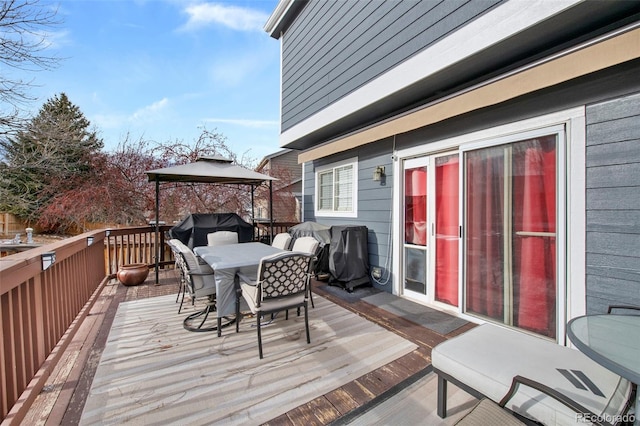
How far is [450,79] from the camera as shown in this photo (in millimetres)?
3234

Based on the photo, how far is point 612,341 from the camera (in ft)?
4.51

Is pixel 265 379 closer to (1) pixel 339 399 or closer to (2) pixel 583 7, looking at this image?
(1) pixel 339 399

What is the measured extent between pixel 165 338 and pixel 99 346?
0.58m

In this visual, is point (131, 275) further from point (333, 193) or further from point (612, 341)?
point (612, 341)

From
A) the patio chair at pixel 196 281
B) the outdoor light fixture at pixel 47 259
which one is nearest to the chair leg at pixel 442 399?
the patio chair at pixel 196 281

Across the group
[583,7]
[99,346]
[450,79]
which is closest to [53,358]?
[99,346]

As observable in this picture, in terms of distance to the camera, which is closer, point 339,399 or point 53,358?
point 339,399

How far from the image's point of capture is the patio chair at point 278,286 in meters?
2.53

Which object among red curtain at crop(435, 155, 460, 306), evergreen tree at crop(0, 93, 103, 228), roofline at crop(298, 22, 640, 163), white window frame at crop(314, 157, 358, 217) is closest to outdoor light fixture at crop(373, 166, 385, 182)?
white window frame at crop(314, 157, 358, 217)

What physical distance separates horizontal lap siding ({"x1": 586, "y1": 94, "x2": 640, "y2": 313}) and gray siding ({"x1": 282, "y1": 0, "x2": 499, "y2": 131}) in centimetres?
143

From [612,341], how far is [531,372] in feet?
1.32

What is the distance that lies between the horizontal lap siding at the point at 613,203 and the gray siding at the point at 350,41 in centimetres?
143

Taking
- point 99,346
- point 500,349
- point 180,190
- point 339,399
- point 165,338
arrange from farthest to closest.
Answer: point 180,190
point 165,338
point 99,346
point 339,399
point 500,349

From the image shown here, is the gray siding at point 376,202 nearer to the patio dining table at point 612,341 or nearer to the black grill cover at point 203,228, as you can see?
the black grill cover at point 203,228
